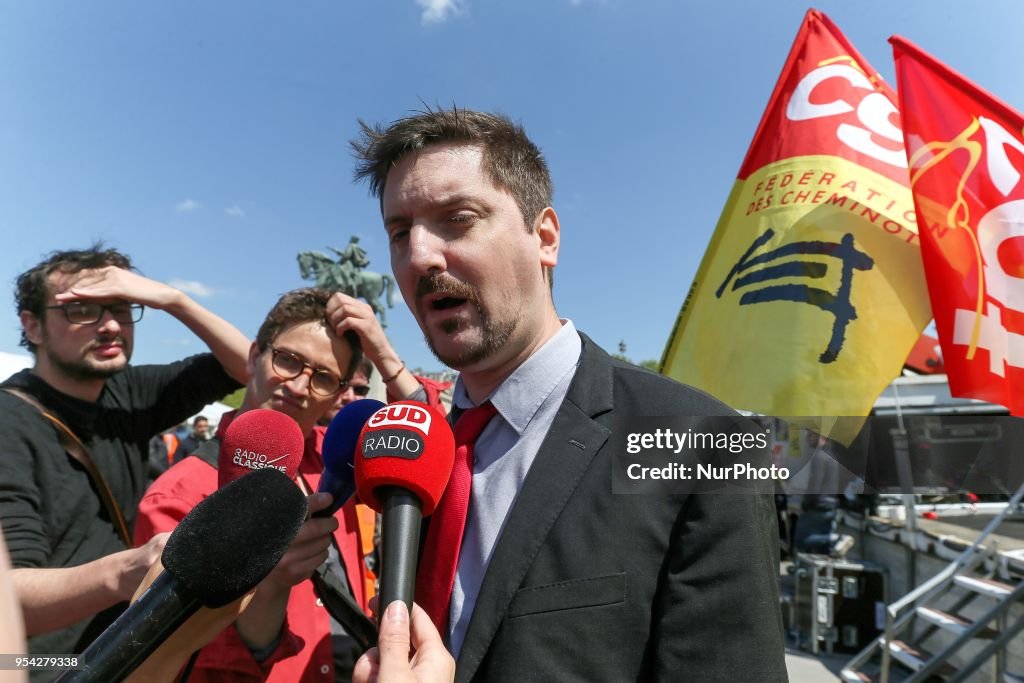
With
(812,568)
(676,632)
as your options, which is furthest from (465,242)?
(812,568)

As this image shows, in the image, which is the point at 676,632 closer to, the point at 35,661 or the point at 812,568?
the point at 35,661

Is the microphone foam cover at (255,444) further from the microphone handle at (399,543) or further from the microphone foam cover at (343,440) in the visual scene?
the microphone handle at (399,543)

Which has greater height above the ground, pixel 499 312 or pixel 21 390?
pixel 499 312

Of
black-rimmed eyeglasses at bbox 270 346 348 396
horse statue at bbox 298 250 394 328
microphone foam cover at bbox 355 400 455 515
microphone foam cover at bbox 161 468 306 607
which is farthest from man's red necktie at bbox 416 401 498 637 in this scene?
horse statue at bbox 298 250 394 328

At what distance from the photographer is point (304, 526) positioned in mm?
1320

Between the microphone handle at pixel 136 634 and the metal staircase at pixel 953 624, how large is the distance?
504 cm

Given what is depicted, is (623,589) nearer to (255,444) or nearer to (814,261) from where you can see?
(255,444)

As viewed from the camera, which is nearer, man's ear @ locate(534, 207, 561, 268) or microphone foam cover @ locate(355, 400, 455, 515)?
microphone foam cover @ locate(355, 400, 455, 515)

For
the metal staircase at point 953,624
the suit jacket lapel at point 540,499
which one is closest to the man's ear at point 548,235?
the suit jacket lapel at point 540,499

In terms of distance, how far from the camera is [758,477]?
126 centimetres

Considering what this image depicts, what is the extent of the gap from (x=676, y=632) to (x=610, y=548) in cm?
19

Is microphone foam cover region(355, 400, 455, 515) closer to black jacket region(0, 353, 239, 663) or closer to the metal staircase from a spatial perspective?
black jacket region(0, 353, 239, 663)

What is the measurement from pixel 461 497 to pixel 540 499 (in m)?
0.20

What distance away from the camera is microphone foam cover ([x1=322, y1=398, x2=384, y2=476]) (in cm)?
150
